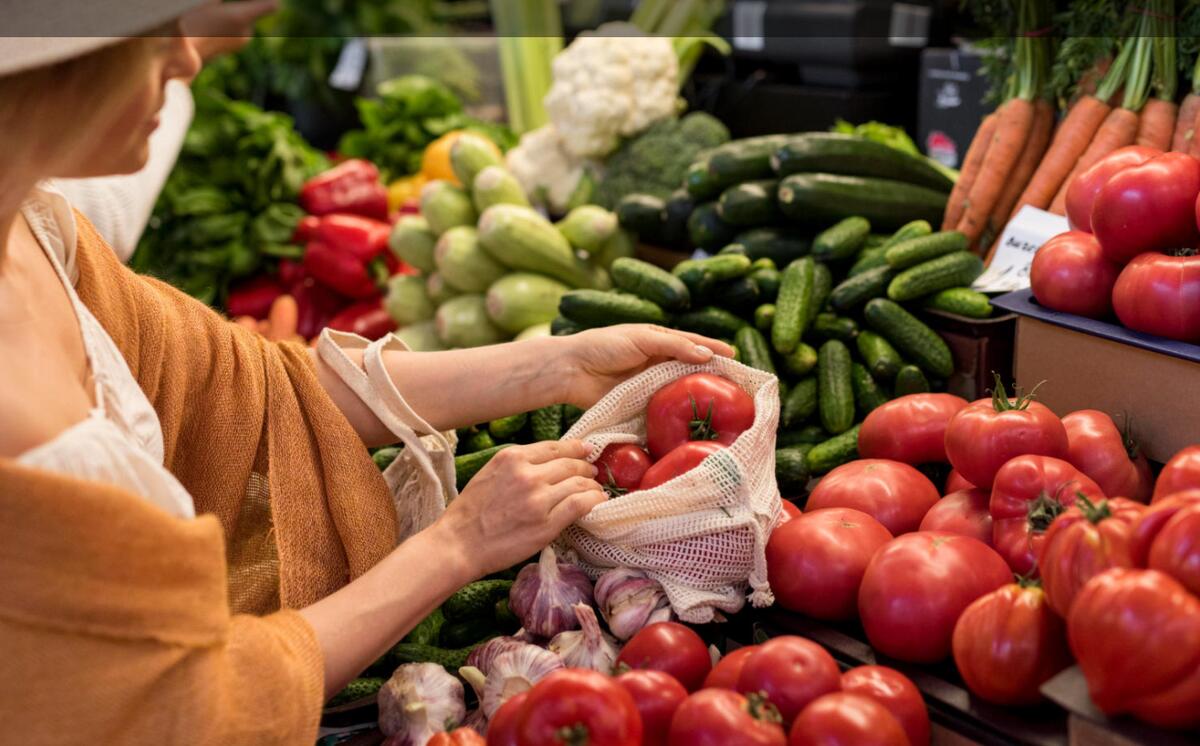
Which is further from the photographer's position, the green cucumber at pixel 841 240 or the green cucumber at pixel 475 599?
the green cucumber at pixel 841 240

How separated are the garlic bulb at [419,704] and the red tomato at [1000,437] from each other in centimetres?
89

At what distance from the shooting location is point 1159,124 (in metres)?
2.47

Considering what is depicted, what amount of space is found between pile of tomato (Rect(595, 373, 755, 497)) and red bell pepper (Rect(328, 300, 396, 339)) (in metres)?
2.26

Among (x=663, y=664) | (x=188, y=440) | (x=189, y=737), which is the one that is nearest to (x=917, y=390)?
(x=663, y=664)

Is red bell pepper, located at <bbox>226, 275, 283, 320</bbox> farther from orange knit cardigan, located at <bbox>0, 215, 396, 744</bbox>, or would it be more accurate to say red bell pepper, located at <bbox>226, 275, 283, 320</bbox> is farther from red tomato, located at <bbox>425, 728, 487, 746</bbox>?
red tomato, located at <bbox>425, 728, 487, 746</bbox>

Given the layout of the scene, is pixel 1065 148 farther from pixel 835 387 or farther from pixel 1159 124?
pixel 835 387

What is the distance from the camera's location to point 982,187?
2.84m

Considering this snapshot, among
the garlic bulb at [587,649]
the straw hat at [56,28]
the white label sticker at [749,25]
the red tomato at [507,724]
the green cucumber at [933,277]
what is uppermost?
the straw hat at [56,28]

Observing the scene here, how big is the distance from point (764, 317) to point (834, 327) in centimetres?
18

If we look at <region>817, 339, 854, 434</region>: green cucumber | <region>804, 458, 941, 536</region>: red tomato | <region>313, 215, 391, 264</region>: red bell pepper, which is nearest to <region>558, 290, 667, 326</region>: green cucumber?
<region>817, 339, 854, 434</region>: green cucumber

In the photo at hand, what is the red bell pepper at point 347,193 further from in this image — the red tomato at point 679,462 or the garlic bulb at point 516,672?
the garlic bulb at point 516,672

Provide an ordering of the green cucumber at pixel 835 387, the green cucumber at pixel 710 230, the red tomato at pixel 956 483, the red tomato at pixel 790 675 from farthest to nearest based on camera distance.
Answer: the green cucumber at pixel 710 230 < the green cucumber at pixel 835 387 < the red tomato at pixel 956 483 < the red tomato at pixel 790 675

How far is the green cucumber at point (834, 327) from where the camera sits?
8.40ft

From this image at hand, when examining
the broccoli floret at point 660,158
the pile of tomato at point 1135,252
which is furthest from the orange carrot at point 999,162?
the broccoli floret at point 660,158
